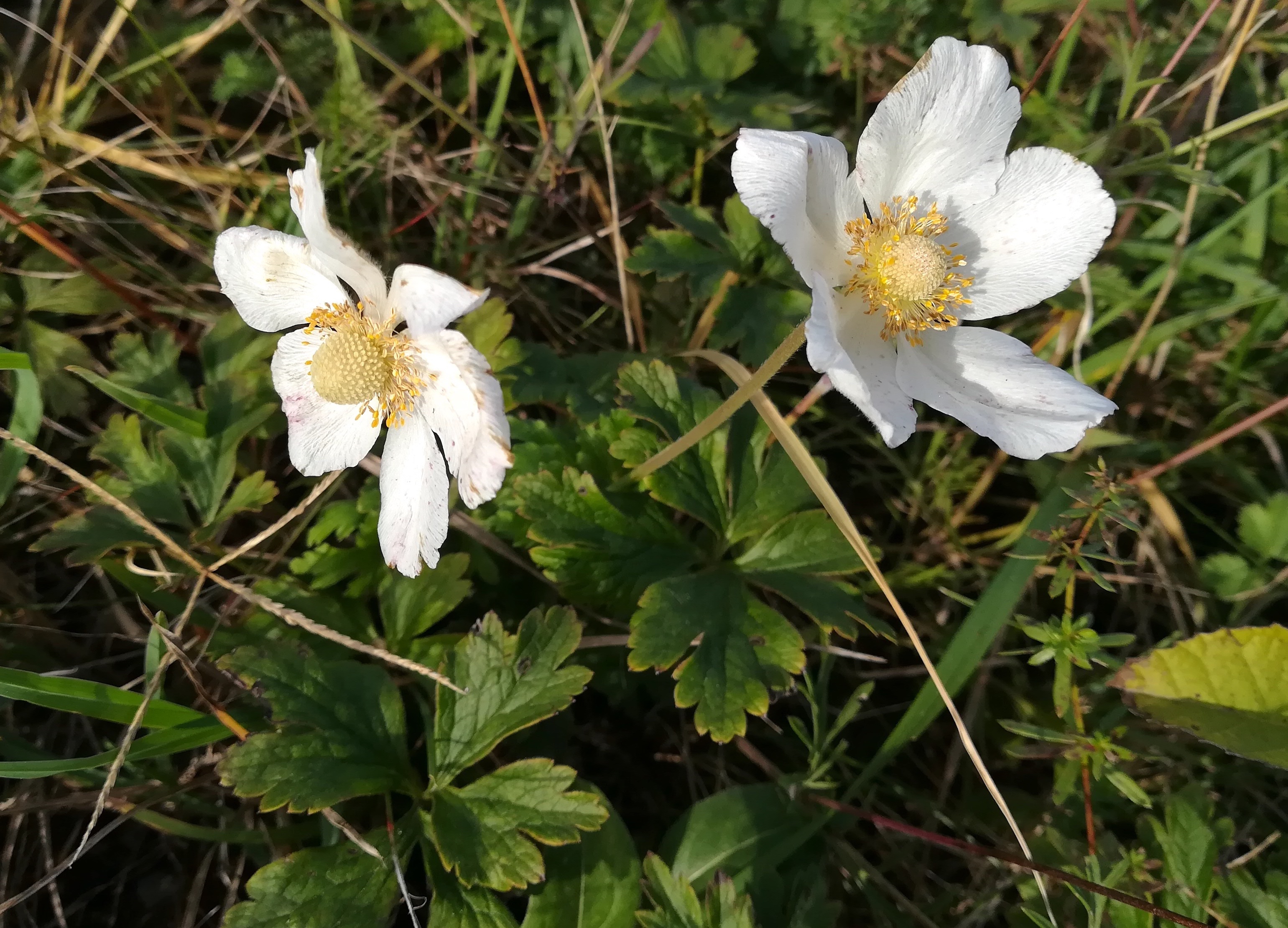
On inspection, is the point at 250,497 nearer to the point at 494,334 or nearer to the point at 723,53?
the point at 494,334

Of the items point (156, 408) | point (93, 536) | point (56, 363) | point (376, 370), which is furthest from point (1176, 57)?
point (56, 363)

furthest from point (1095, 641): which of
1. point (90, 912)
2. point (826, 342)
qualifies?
point (90, 912)

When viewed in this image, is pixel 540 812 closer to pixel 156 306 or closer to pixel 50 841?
pixel 50 841

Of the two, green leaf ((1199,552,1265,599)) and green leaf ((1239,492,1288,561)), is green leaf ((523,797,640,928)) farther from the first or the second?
green leaf ((1239,492,1288,561))

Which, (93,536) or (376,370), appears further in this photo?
(93,536)

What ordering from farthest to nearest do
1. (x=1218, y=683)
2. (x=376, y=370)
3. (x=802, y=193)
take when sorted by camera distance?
1. (x=1218, y=683)
2. (x=376, y=370)
3. (x=802, y=193)

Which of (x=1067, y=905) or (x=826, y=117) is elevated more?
(x=826, y=117)
